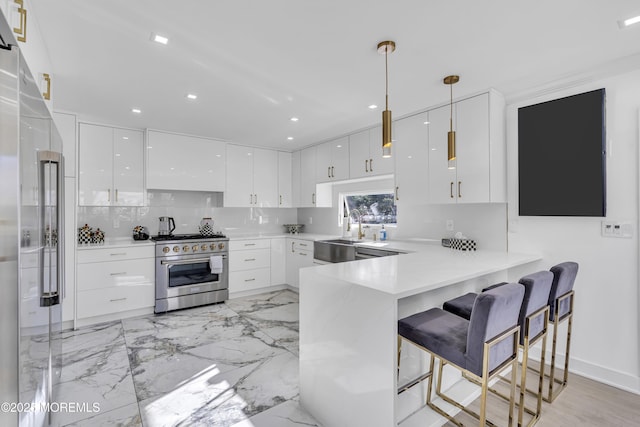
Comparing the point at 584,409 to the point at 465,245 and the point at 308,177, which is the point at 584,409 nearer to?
the point at 465,245

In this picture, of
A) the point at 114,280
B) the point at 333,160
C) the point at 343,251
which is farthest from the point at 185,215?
the point at 343,251

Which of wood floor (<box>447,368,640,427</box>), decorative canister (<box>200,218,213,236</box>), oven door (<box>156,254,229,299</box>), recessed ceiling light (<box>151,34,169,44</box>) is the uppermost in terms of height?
recessed ceiling light (<box>151,34,169,44</box>)

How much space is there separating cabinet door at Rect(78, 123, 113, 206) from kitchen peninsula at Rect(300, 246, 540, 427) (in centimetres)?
316

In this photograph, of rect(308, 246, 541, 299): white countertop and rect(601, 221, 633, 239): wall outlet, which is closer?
rect(308, 246, 541, 299): white countertop

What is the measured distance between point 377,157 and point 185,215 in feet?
9.67

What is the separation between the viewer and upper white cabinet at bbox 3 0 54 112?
1249mm

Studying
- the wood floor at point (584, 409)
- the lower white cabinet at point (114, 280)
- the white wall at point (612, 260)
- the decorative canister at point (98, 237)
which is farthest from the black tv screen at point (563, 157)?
the decorative canister at point (98, 237)

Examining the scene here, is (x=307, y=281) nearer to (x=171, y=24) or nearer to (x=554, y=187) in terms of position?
(x=171, y=24)

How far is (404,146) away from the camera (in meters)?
3.40

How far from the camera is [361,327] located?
1.65 m

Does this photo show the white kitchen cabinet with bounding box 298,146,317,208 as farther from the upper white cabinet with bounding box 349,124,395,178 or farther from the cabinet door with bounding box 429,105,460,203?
the cabinet door with bounding box 429,105,460,203

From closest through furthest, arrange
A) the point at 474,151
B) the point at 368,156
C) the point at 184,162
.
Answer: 1. the point at 474,151
2. the point at 368,156
3. the point at 184,162

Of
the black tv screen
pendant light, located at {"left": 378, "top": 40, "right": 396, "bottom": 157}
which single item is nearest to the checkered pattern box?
the black tv screen

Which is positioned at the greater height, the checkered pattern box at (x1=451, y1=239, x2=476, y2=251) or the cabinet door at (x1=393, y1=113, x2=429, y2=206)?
the cabinet door at (x1=393, y1=113, x2=429, y2=206)
